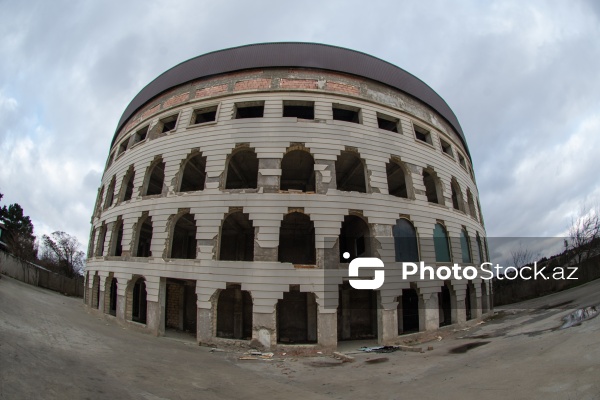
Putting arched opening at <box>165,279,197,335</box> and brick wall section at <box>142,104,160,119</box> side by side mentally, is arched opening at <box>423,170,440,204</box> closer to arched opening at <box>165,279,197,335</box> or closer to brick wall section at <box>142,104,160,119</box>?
arched opening at <box>165,279,197,335</box>

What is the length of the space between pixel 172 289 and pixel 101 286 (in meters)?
4.39

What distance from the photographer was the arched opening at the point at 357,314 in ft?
51.8

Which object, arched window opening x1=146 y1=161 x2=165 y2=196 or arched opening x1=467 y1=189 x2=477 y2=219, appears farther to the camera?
arched opening x1=467 y1=189 x2=477 y2=219

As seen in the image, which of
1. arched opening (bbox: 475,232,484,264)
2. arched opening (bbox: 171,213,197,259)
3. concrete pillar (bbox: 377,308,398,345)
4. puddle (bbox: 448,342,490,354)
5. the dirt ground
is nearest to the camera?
the dirt ground

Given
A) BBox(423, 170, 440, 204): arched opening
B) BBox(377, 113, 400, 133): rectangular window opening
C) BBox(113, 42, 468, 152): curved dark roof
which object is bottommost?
BBox(423, 170, 440, 204): arched opening

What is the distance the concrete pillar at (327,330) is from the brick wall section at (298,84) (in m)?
11.8

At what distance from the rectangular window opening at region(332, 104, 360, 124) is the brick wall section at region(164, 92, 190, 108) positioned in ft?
29.6

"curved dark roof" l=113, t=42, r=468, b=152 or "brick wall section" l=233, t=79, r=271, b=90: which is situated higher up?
"curved dark roof" l=113, t=42, r=468, b=152

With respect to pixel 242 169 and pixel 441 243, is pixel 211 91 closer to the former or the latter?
pixel 242 169

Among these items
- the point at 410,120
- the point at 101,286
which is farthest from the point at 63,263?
the point at 410,120

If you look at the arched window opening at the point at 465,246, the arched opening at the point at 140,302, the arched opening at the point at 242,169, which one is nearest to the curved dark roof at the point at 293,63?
the arched opening at the point at 242,169

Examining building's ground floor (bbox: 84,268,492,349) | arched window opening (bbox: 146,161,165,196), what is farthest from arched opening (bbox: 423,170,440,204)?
arched window opening (bbox: 146,161,165,196)

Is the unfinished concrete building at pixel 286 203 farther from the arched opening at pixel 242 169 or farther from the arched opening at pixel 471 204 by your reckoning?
the arched opening at pixel 471 204

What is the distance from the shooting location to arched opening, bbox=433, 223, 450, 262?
15.6 m
